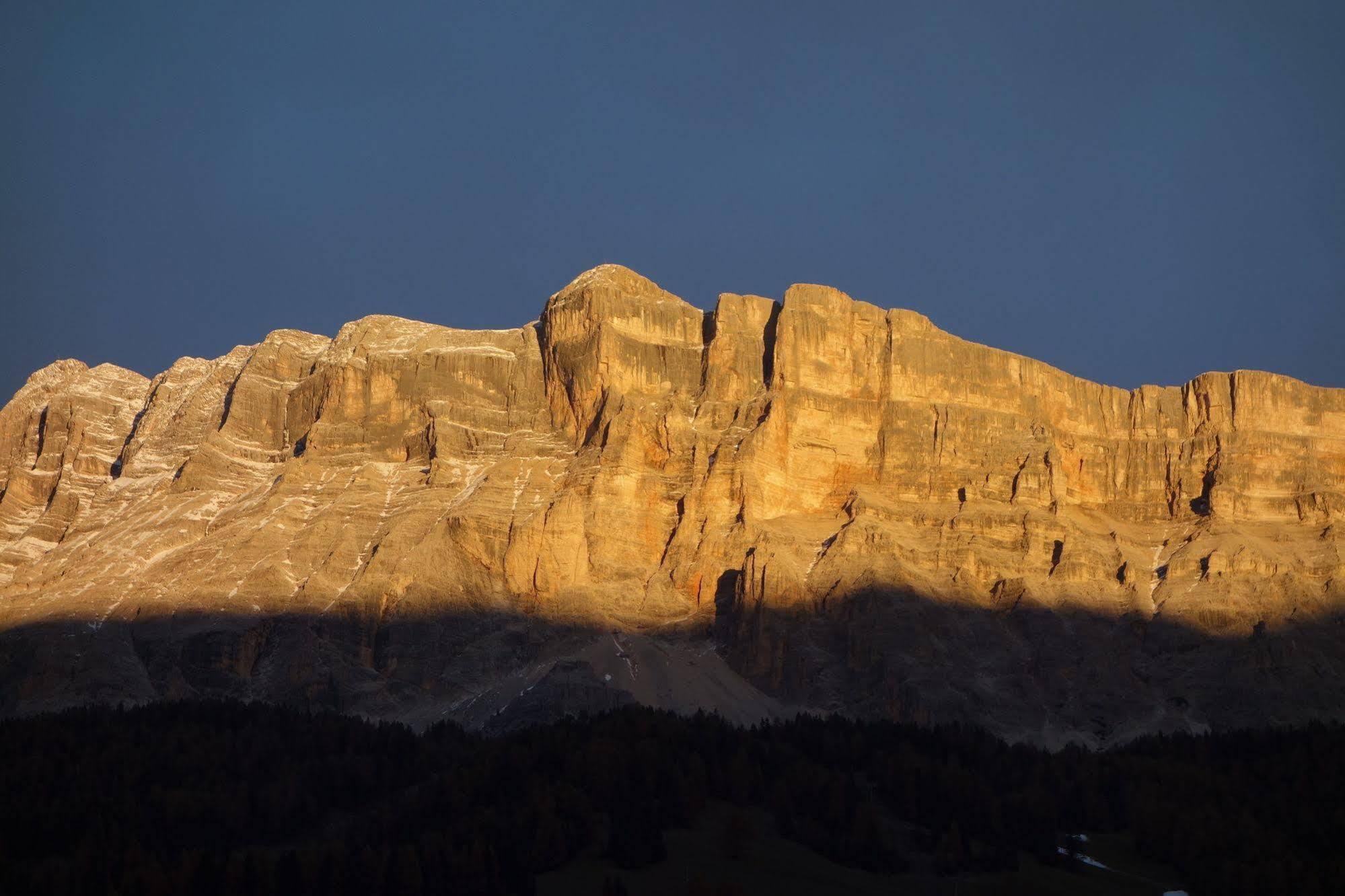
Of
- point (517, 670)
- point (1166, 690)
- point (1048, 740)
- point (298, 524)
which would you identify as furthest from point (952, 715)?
point (298, 524)

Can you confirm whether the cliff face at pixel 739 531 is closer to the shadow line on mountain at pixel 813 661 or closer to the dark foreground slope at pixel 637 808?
the shadow line on mountain at pixel 813 661

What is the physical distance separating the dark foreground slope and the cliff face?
74.7 feet

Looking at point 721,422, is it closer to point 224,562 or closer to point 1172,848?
point 224,562

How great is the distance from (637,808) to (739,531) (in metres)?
60.4

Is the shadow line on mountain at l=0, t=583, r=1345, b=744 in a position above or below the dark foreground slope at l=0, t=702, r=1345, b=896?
above

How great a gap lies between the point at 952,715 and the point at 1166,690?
1851 cm

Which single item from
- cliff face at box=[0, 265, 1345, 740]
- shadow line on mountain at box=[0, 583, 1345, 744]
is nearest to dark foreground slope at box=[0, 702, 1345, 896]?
shadow line on mountain at box=[0, 583, 1345, 744]

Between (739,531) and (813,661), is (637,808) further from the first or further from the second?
(739,531)

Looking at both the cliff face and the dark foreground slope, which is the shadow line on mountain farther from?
the dark foreground slope

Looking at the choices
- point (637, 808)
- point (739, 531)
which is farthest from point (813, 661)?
point (637, 808)

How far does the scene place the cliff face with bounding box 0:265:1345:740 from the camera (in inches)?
6368

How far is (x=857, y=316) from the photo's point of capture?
616 feet

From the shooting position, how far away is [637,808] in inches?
4473

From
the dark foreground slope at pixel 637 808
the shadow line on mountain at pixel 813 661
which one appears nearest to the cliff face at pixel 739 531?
the shadow line on mountain at pixel 813 661
